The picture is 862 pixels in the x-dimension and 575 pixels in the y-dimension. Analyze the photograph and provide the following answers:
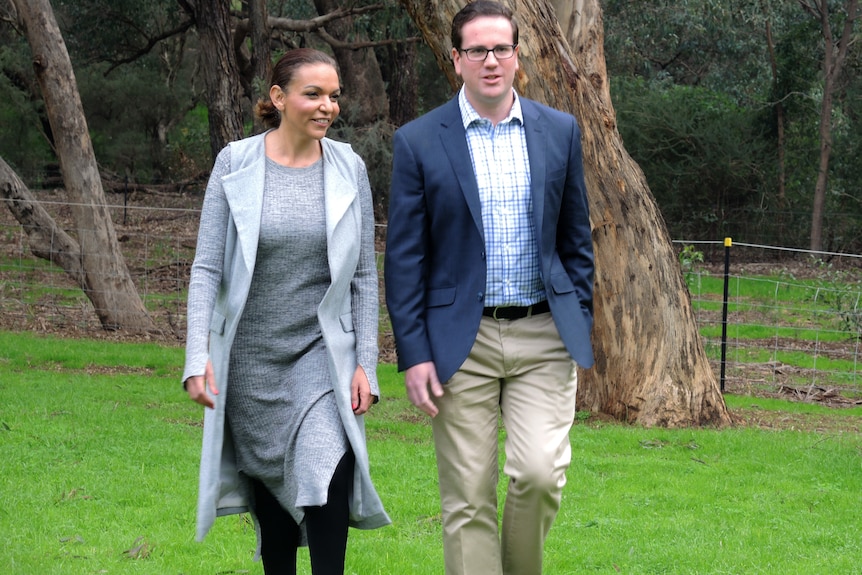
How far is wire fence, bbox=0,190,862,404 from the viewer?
12.2 metres

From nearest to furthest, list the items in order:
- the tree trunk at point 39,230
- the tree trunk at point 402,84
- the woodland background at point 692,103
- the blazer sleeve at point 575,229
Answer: the blazer sleeve at point 575,229, the tree trunk at point 39,230, the woodland background at point 692,103, the tree trunk at point 402,84

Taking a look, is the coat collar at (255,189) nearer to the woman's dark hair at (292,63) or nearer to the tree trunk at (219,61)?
the woman's dark hair at (292,63)

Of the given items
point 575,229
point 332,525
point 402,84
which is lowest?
point 332,525

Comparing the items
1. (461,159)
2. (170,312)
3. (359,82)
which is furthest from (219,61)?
(461,159)

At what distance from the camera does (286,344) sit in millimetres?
4098

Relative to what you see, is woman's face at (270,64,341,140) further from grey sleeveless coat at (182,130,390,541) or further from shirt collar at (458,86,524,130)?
shirt collar at (458,86,524,130)

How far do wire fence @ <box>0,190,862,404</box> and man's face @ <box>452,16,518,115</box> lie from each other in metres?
6.88

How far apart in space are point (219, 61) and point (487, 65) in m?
13.7

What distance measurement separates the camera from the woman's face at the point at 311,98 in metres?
4.07

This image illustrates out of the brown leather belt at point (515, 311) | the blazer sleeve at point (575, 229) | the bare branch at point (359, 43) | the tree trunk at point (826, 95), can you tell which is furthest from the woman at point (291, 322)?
the tree trunk at point (826, 95)

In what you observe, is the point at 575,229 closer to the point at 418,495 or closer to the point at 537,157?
the point at 537,157

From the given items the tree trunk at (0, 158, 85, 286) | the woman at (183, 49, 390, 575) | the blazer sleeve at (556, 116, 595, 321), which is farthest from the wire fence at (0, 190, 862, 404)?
the woman at (183, 49, 390, 575)

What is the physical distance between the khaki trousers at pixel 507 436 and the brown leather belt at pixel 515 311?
2cm

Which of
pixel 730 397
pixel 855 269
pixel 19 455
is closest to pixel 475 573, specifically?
pixel 19 455
